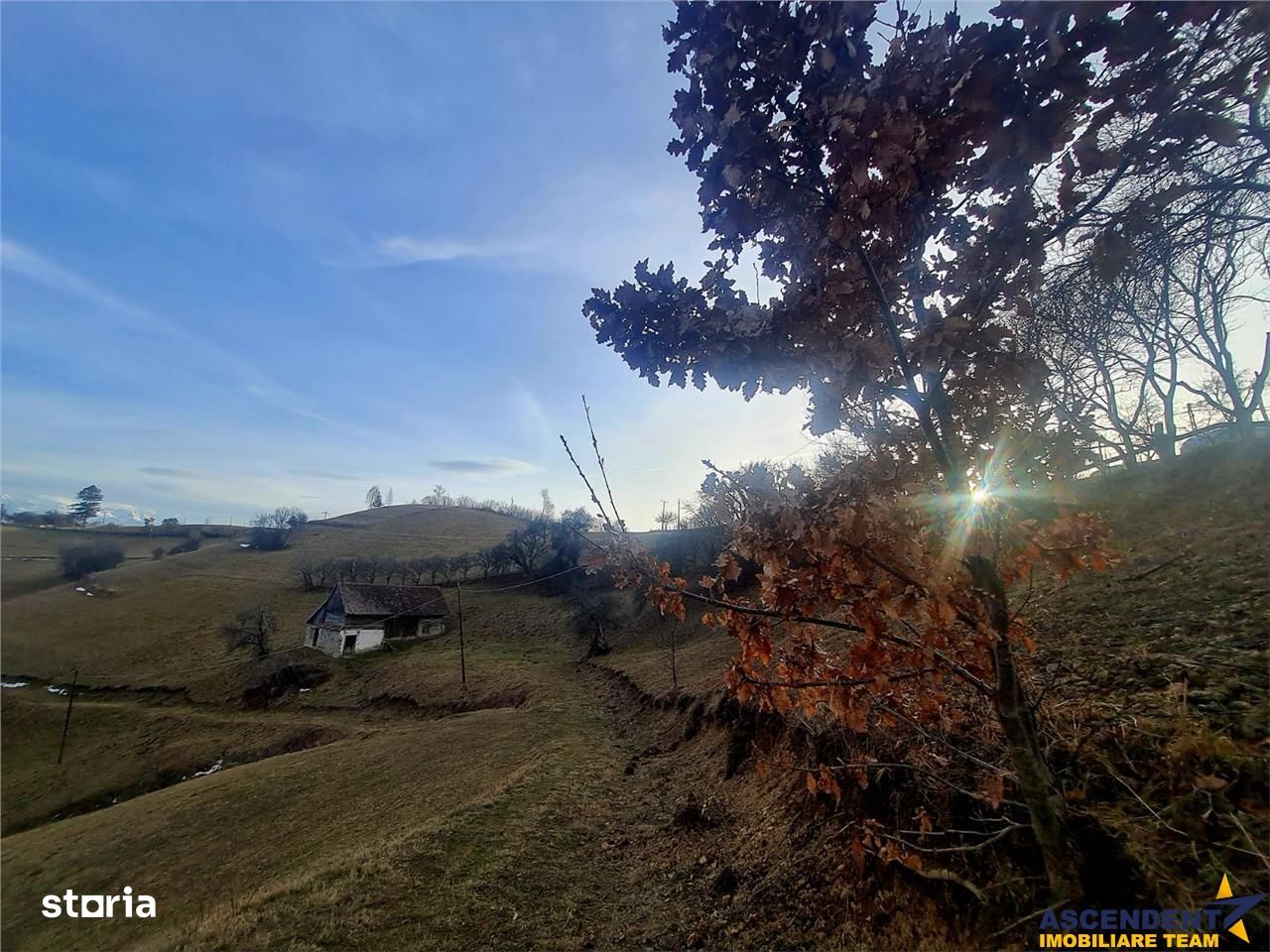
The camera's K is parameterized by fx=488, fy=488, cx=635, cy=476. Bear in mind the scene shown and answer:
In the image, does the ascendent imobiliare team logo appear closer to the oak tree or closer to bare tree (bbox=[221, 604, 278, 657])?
the oak tree

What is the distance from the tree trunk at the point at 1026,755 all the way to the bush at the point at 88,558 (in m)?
101

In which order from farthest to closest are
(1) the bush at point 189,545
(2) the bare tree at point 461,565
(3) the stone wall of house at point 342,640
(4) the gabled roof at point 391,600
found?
1. (1) the bush at point 189,545
2. (2) the bare tree at point 461,565
3. (4) the gabled roof at point 391,600
4. (3) the stone wall of house at point 342,640

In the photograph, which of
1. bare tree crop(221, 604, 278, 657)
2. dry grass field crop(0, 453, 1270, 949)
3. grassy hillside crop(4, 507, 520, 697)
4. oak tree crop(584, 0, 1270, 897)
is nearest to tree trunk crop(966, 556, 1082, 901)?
oak tree crop(584, 0, 1270, 897)

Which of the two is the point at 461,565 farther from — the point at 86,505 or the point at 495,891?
the point at 86,505

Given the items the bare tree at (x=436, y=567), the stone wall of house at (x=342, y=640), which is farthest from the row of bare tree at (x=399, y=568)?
the stone wall of house at (x=342, y=640)

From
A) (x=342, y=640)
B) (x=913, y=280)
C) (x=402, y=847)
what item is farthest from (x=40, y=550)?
(x=913, y=280)

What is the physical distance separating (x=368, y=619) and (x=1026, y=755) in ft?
181

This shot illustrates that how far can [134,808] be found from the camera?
62.9ft

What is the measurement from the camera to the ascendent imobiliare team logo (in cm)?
240

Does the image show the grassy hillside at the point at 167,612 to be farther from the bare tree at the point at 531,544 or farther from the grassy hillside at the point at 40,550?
the bare tree at the point at 531,544

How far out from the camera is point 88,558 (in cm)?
7006

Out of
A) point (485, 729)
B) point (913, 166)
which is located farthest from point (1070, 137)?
point (485, 729)

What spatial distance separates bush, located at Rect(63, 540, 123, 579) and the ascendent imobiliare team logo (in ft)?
332

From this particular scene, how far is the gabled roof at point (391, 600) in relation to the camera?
4822 cm
